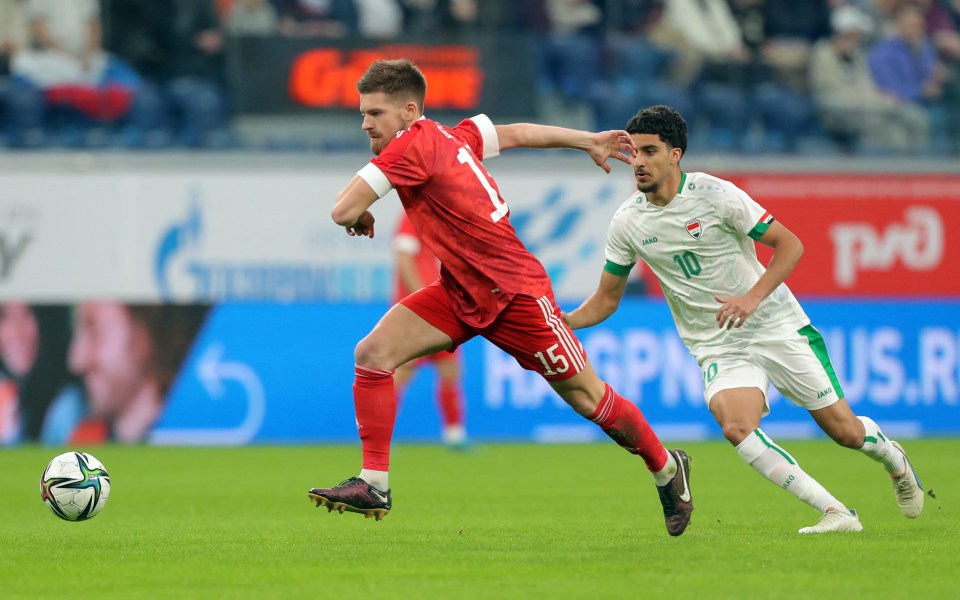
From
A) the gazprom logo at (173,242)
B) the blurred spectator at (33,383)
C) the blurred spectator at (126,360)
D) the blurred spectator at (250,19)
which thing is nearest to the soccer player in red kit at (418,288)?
the blurred spectator at (126,360)

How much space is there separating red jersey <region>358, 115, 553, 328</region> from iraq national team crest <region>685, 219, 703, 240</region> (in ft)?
2.80

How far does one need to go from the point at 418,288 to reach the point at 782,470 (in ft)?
19.5

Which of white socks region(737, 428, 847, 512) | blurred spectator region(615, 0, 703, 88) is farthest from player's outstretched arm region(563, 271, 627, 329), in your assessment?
blurred spectator region(615, 0, 703, 88)

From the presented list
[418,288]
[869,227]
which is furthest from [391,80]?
[869,227]

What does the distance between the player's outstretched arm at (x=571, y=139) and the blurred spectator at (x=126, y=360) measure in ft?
25.2

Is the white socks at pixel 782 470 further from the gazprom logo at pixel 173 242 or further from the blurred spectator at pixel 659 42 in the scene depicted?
the blurred spectator at pixel 659 42

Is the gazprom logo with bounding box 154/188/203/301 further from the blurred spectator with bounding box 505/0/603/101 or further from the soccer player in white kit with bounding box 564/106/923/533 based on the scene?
the soccer player in white kit with bounding box 564/106/923/533

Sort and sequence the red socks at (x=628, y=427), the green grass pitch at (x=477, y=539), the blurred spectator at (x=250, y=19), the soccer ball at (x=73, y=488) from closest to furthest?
the green grass pitch at (x=477, y=539) → the red socks at (x=628, y=427) → the soccer ball at (x=73, y=488) → the blurred spectator at (x=250, y=19)

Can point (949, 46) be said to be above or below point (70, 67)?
above

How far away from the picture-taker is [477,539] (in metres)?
6.74

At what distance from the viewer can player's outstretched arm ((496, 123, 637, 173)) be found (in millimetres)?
6676

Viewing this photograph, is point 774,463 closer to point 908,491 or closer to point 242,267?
point 908,491

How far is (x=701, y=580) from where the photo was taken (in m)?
5.33

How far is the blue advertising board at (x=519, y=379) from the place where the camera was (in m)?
13.9
